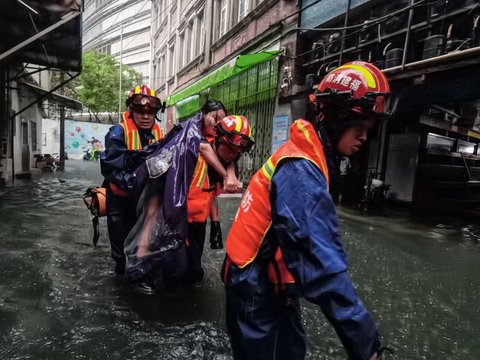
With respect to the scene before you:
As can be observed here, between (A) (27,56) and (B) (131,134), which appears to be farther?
(A) (27,56)

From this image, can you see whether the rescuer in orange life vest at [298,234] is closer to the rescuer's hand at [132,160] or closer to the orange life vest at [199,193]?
the orange life vest at [199,193]

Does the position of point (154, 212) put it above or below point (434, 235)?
above

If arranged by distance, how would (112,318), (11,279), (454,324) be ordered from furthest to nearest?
(11,279) < (454,324) < (112,318)

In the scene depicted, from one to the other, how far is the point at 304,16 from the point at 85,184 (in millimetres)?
8622

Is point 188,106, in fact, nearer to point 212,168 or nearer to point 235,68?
Answer: point 235,68

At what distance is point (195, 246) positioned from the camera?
326 centimetres

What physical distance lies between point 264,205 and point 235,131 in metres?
1.54

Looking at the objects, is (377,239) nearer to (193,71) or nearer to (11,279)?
(11,279)

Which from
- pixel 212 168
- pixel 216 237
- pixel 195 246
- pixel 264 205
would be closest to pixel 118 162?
pixel 212 168

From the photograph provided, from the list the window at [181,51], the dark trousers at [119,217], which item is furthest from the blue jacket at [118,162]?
the window at [181,51]

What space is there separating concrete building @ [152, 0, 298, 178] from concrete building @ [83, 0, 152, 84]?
2412 centimetres

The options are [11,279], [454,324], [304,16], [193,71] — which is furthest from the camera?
[193,71]

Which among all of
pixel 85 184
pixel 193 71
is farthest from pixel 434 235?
pixel 193 71

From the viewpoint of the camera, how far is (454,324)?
3014 mm
